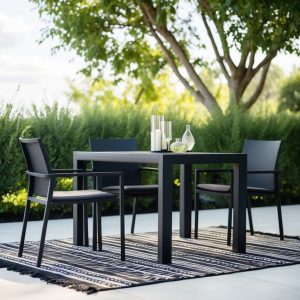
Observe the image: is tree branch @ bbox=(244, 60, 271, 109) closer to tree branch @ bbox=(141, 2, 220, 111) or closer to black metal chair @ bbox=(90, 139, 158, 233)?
tree branch @ bbox=(141, 2, 220, 111)

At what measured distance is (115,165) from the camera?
6.92 metres

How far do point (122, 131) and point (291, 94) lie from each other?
15.1 metres

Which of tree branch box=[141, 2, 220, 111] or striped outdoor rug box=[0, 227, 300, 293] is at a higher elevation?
tree branch box=[141, 2, 220, 111]

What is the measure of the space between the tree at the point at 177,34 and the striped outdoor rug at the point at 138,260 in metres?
4.42

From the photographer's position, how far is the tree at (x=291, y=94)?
Result: 23.2 metres

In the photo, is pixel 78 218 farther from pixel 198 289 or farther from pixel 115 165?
pixel 198 289

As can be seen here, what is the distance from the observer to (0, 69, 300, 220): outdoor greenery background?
27.1 feet

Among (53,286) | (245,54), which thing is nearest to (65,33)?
(245,54)

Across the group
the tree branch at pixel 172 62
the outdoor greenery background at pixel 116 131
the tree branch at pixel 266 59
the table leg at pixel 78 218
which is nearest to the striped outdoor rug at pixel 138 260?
the table leg at pixel 78 218

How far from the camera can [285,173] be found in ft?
34.5

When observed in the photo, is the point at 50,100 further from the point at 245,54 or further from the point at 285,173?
the point at 245,54

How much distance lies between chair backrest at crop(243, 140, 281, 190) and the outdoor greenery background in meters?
2.46

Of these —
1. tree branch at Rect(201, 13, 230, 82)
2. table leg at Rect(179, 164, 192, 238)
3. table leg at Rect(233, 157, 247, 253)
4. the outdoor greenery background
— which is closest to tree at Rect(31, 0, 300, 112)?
tree branch at Rect(201, 13, 230, 82)

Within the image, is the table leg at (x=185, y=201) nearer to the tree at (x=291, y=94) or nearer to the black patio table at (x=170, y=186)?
the black patio table at (x=170, y=186)
